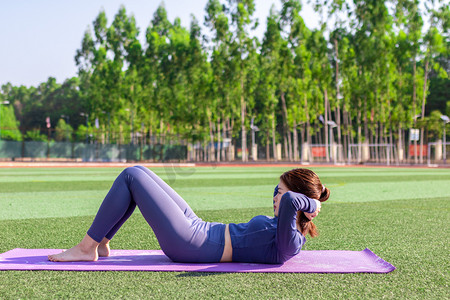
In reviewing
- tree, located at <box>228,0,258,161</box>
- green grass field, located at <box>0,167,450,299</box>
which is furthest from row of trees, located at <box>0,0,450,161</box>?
green grass field, located at <box>0,167,450,299</box>

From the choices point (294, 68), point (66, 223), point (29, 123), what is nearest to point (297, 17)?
point (294, 68)

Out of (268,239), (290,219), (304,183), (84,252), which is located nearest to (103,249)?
(84,252)

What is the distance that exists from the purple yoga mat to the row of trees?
120 feet

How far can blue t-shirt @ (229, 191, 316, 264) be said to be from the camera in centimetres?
337

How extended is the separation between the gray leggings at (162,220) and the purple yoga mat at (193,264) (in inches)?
4.6

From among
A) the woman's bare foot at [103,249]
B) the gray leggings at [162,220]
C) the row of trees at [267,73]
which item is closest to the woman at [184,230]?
the gray leggings at [162,220]

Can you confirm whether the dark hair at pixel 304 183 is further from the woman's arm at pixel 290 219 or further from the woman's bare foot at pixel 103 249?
the woman's bare foot at pixel 103 249

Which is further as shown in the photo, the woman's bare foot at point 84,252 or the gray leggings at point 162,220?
the woman's bare foot at point 84,252

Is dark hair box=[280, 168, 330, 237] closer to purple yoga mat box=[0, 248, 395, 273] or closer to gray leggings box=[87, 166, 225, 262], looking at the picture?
purple yoga mat box=[0, 248, 395, 273]

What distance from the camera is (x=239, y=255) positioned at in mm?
3730

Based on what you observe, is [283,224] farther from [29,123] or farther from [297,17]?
[29,123]

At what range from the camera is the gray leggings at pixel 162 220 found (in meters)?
3.62

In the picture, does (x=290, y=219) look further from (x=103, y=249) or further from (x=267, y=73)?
(x=267, y=73)

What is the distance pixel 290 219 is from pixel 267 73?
45.3 metres
